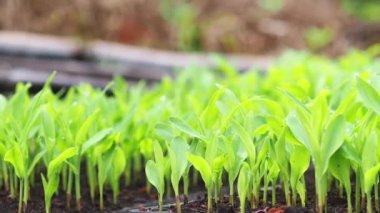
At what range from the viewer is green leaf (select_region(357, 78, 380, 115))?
1939 mm

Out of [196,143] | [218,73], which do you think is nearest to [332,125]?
[196,143]

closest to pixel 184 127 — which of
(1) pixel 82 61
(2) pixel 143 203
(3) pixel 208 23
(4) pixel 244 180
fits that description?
(4) pixel 244 180

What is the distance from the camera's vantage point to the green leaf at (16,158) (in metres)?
2.11

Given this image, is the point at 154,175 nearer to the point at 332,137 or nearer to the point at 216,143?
the point at 216,143

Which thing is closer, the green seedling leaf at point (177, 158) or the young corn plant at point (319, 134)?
the young corn plant at point (319, 134)

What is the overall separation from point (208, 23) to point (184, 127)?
5.55 meters

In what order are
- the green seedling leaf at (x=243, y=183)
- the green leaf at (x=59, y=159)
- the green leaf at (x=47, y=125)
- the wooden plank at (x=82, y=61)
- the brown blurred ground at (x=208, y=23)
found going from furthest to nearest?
the brown blurred ground at (x=208, y=23) < the wooden plank at (x=82, y=61) < the green leaf at (x=47, y=125) < the green leaf at (x=59, y=159) < the green seedling leaf at (x=243, y=183)

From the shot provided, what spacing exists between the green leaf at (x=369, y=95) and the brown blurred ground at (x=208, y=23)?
4179mm

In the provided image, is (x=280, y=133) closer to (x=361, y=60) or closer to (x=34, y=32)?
(x=361, y=60)

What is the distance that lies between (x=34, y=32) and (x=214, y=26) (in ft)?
6.28

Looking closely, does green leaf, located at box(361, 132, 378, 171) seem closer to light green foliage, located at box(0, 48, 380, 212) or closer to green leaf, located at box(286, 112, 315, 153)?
light green foliage, located at box(0, 48, 380, 212)

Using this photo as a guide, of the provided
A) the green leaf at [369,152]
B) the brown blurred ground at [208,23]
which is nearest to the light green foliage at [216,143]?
the green leaf at [369,152]

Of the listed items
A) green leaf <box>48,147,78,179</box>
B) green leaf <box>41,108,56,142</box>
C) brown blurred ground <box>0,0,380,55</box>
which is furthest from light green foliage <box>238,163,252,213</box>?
brown blurred ground <box>0,0,380,55</box>

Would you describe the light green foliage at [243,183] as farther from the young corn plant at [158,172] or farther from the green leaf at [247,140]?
the young corn plant at [158,172]
